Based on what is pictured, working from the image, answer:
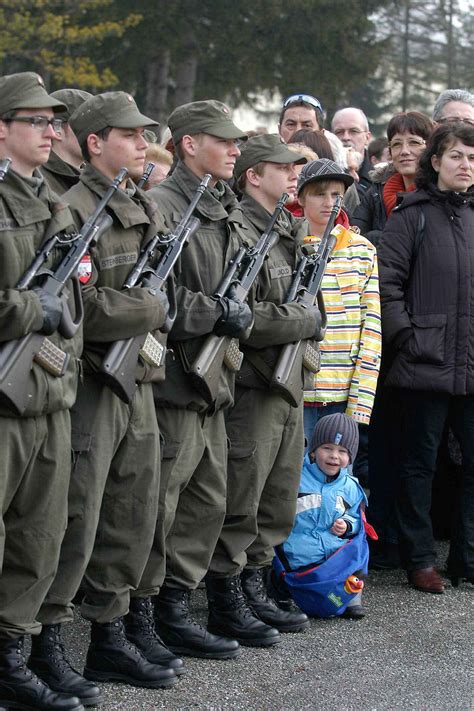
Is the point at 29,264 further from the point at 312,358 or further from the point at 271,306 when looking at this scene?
the point at 312,358

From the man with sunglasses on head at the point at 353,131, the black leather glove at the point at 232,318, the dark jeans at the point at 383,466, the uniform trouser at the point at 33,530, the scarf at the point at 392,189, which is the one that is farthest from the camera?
the man with sunglasses on head at the point at 353,131

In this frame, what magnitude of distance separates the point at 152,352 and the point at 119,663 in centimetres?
121

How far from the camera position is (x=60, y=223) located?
4.74 meters

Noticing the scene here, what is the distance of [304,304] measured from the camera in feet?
20.2

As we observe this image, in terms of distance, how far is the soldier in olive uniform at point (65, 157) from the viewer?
561 cm

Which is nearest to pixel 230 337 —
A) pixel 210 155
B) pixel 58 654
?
pixel 210 155

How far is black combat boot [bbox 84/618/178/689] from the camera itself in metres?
5.18

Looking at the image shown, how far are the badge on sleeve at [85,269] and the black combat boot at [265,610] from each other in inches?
74.1

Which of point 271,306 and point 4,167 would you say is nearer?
point 4,167

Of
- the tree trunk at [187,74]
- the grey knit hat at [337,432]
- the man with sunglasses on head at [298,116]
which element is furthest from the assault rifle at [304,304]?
the tree trunk at [187,74]

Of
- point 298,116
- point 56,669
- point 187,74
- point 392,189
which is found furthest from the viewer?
point 187,74

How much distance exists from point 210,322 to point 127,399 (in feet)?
2.05

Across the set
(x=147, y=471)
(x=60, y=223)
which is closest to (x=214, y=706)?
(x=147, y=471)

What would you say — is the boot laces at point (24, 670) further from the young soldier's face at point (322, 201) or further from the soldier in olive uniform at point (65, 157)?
the young soldier's face at point (322, 201)
